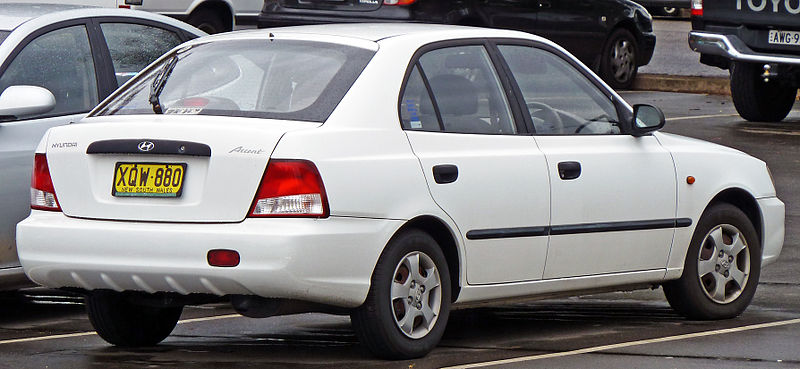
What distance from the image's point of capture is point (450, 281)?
23.9 feet

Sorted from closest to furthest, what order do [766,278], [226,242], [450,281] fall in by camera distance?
[226,242] → [450,281] → [766,278]

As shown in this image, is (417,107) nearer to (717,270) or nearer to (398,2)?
(717,270)

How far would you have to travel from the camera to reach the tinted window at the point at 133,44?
9.26m

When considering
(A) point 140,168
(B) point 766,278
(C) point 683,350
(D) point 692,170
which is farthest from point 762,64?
(A) point 140,168

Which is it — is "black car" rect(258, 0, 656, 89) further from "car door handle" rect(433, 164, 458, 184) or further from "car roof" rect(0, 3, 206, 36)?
"car door handle" rect(433, 164, 458, 184)

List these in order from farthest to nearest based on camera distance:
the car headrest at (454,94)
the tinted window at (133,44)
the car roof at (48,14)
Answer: the tinted window at (133,44)
the car roof at (48,14)
the car headrest at (454,94)

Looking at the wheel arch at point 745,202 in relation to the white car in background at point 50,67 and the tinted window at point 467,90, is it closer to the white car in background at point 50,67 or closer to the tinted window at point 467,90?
the tinted window at point 467,90

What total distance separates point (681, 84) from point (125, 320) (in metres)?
13.7

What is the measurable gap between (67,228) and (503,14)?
11607 mm

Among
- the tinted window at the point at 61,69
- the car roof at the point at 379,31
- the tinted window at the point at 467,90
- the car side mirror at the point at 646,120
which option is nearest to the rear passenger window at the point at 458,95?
the tinted window at the point at 467,90

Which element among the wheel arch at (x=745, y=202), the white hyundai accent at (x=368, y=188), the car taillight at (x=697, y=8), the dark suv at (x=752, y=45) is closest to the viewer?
the white hyundai accent at (x=368, y=188)

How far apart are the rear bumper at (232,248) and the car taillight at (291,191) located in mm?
40

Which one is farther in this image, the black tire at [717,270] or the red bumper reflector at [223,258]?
the black tire at [717,270]

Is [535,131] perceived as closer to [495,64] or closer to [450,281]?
[495,64]
